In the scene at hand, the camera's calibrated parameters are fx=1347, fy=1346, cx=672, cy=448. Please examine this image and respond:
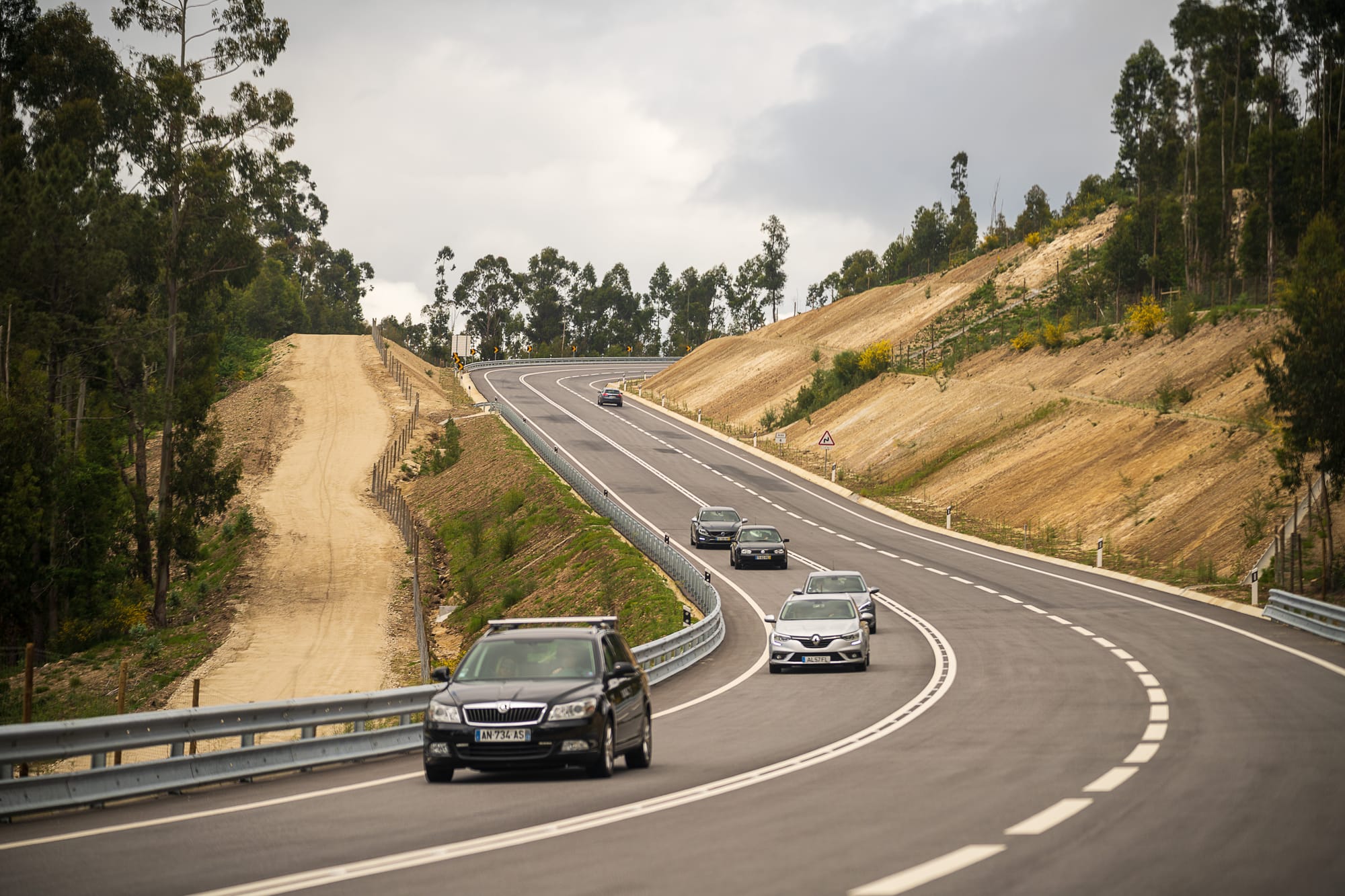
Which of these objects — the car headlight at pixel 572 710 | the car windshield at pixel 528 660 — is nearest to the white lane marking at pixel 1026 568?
the car windshield at pixel 528 660

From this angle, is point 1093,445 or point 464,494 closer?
point 1093,445

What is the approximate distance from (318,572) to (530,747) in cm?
4225

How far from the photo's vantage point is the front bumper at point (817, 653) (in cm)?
2466

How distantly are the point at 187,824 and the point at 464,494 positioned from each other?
5599 centimetres

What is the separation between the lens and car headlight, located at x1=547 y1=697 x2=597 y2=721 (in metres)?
12.8

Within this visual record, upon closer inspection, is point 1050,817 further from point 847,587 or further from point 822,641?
point 847,587

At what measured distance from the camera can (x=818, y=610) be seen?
2636 cm

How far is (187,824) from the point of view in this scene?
1070 cm

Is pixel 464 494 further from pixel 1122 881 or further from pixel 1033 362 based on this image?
pixel 1122 881

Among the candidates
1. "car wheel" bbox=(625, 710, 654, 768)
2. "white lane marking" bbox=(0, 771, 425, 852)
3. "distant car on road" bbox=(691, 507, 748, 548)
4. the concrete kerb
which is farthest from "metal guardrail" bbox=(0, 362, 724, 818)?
"distant car on road" bbox=(691, 507, 748, 548)

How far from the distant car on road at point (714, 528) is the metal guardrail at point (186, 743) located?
3217 cm

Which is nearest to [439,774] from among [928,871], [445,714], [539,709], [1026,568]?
[445,714]

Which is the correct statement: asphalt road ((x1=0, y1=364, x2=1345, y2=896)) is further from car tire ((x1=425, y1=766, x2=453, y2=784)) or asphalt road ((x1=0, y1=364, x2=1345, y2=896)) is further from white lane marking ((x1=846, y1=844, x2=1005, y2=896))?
car tire ((x1=425, y1=766, x2=453, y2=784))

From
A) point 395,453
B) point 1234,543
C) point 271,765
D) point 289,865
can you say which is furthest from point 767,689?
point 395,453
